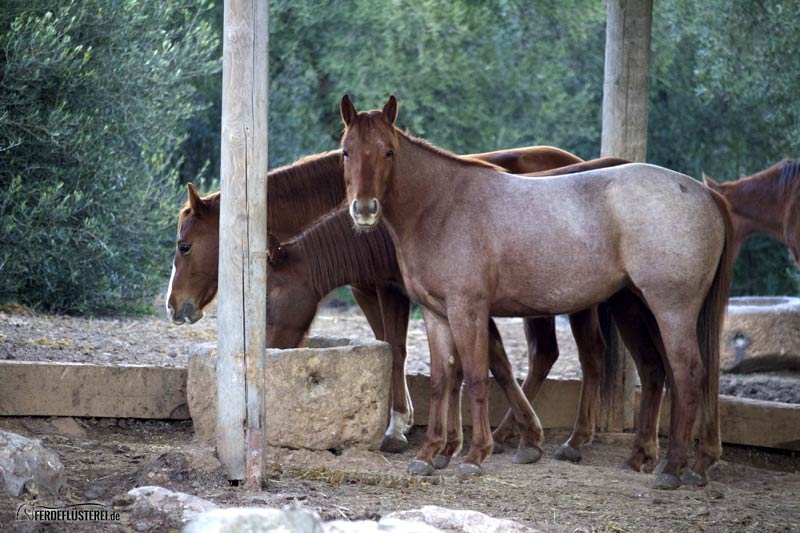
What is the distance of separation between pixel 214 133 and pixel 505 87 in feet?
15.2

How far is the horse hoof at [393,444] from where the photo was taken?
6543 mm

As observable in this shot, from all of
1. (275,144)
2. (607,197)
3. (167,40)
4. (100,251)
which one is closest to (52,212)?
(100,251)

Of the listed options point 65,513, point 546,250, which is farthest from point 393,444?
point 65,513

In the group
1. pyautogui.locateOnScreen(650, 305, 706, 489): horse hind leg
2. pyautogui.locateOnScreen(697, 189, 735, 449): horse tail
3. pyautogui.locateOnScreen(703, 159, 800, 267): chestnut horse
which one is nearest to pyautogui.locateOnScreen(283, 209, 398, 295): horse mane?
pyautogui.locateOnScreen(650, 305, 706, 489): horse hind leg

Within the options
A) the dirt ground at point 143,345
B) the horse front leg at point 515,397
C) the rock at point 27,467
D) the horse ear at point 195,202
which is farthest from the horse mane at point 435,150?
the rock at point 27,467

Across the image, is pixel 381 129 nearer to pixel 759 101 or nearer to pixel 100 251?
pixel 100 251

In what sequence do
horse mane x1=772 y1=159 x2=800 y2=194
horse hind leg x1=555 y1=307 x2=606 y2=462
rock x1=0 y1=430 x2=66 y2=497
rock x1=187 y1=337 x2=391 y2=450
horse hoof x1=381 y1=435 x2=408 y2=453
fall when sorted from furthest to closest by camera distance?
horse mane x1=772 y1=159 x2=800 y2=194 → horse hind leg x1=555 y1=307 x2=606 y2=462 → horse hoof x1=381 y1=435 x2=408 y2=453 → rock x1=187 y1=337 x2=391 y2=450 → rock x1=0 y1=430 x2=66 y2=497

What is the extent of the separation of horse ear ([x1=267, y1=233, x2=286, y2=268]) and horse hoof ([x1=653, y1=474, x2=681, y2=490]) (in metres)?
2.74

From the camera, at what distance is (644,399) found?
6.50m

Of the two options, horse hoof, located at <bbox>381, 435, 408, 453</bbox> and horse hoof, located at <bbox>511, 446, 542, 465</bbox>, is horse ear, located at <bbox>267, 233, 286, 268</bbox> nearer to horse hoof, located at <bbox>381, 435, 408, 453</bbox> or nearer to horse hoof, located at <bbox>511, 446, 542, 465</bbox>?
horse hoof, located at <bbox>381, 435, 408, 453</bbox>

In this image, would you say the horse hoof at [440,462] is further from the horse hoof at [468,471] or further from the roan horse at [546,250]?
the horse hoof at [468,471]

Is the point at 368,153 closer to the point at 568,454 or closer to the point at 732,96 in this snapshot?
the point at 568,454

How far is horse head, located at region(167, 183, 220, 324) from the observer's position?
6.52 m

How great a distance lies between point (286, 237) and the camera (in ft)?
22.4
